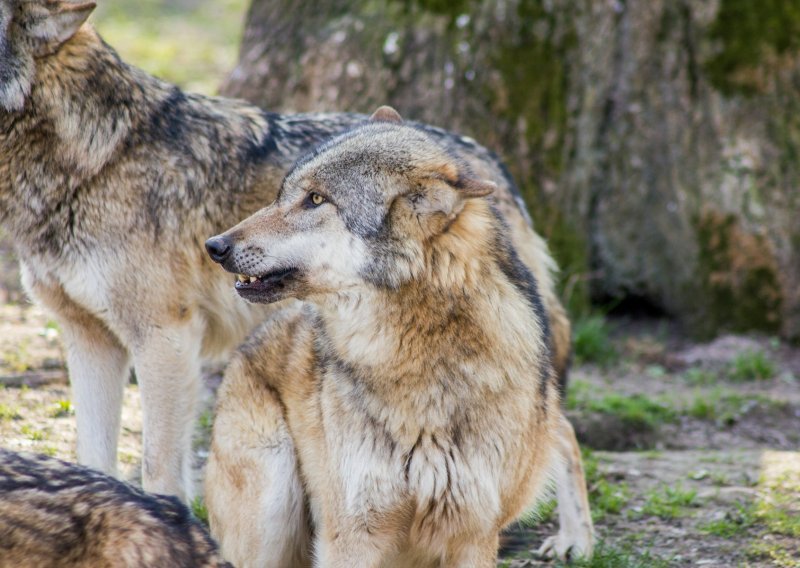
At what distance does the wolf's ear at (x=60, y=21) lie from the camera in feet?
16.5

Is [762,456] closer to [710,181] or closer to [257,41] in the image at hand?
[710,181]

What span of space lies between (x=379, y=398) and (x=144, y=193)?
1941 millimetres

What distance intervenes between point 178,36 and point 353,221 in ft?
39.4

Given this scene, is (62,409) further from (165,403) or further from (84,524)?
(84,524)

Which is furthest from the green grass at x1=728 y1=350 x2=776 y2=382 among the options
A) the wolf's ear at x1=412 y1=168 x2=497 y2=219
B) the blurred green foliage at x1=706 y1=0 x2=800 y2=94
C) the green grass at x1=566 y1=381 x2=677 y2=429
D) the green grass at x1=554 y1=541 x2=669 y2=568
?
the wolf's ear at x1=412 y1=168 x2=497 y2=219

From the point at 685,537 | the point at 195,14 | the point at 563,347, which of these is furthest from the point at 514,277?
the point at 195,14

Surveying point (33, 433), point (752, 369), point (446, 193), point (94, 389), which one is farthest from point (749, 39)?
point (33, 433)

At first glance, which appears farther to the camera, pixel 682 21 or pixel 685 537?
pixel 682 21

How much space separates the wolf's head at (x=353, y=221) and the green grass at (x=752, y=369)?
4930 millimetres

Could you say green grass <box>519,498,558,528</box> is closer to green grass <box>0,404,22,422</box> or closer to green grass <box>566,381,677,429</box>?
green grass <box>566,381,677,429</box>

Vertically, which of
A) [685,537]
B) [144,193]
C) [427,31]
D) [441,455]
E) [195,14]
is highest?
[195,14]

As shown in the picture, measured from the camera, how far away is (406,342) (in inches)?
154

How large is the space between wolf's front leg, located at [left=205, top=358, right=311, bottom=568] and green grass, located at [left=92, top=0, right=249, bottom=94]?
7288mm

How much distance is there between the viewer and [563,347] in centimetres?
572
